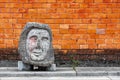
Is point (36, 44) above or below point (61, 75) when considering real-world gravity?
above

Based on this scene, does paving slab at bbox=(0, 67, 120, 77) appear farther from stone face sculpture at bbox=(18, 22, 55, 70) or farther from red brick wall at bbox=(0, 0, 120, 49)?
red brick wall at bbox=(0, 0, 120, 49)

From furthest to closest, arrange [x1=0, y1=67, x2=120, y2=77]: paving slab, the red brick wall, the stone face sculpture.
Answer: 1. the red brick wall
2. the stone face sculpture
3. [x1=0, y1=67, x2=120, y2=77]: paving slab

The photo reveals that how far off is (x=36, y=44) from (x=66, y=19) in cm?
216

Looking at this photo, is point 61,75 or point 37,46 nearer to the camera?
point 61,75

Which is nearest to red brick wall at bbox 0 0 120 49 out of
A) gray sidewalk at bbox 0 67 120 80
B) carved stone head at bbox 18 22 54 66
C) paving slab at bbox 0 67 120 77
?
paving slab at bbox 0 67 120 77

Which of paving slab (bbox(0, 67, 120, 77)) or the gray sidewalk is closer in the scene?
the gray sidewalk

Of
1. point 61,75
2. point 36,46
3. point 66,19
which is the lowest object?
point 61,75

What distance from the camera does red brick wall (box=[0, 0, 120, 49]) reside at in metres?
13.0

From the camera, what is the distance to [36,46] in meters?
11.1

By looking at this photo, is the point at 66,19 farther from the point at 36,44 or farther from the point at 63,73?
the point at 63,73

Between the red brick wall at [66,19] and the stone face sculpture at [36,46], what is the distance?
1.81m

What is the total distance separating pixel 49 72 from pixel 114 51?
9.24 ft

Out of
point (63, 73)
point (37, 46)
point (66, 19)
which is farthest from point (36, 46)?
point (66, 19)

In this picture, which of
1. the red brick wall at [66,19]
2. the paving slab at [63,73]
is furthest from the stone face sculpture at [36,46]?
the red brick wall at [66,19]
